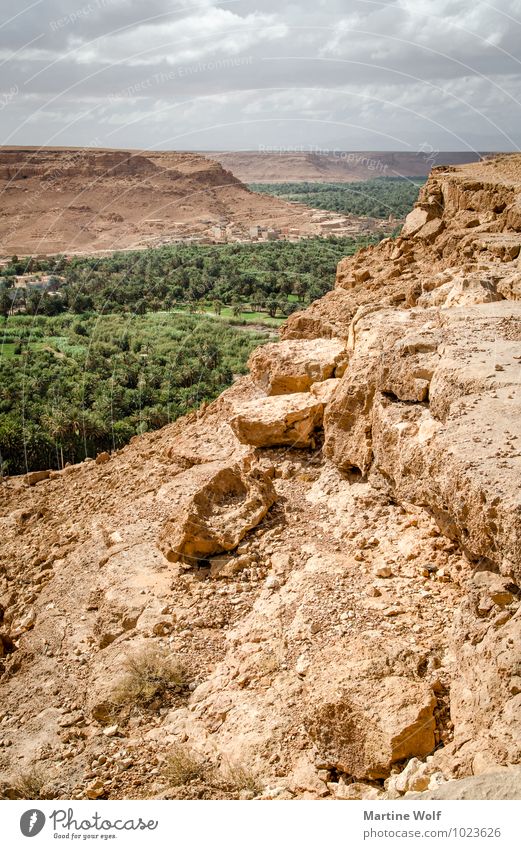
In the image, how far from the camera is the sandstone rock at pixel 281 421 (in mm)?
11398

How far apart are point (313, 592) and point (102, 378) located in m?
27.9

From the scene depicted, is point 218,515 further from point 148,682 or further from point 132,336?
point 132,336

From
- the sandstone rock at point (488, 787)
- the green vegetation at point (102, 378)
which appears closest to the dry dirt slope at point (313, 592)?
the sandstone rock at point (488, 787)

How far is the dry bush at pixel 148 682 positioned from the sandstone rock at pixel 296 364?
575 cm

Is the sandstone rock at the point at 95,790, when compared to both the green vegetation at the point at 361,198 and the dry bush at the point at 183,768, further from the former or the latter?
the green vegetation at the point at 361,198

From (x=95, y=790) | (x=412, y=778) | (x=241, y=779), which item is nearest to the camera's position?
(x=412, y=778)

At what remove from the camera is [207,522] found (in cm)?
1007

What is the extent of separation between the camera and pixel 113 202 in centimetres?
9431

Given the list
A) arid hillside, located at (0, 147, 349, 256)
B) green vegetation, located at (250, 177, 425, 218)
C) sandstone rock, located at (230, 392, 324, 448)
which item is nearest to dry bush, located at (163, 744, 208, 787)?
sandstone rock, located at (230, 392, 324, 448)

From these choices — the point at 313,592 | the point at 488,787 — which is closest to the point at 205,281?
the point at 313,592

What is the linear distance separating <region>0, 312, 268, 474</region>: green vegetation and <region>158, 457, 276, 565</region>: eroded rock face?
17.0 metres

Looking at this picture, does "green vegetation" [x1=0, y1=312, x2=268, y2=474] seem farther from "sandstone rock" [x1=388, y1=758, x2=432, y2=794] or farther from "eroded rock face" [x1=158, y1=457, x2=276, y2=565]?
"sandstone rock" [x1=388, y1=758, x2=432, y2=794]

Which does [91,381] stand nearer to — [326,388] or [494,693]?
[326,388]

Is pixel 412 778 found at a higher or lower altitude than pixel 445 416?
lower
